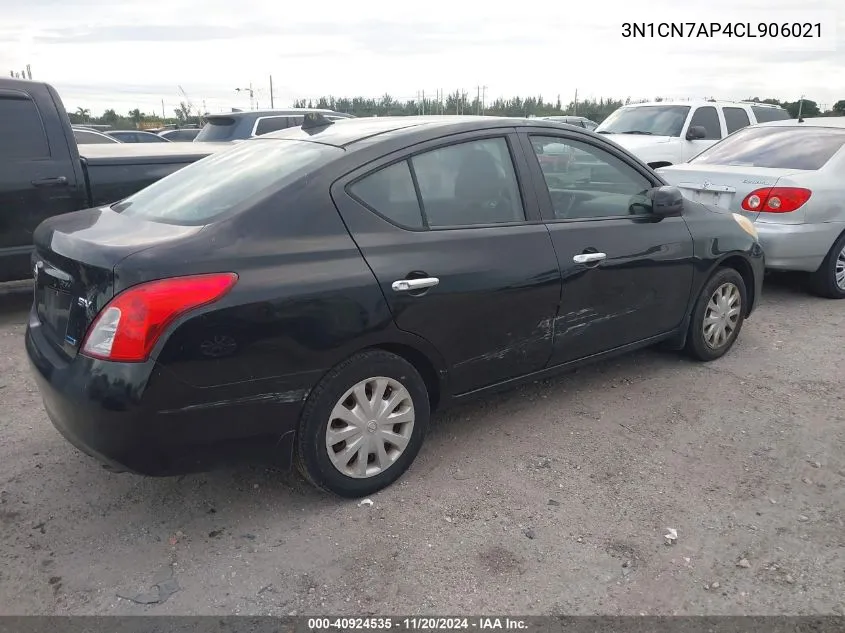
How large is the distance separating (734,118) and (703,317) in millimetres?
8074

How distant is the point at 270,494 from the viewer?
322 centimetres

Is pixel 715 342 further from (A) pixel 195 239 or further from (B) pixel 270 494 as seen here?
(A) pixel 195 239

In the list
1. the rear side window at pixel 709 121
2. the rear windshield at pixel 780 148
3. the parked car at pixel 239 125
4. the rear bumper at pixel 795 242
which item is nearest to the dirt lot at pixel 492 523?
the rear bumper at pixel 795 242

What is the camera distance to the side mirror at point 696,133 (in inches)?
400

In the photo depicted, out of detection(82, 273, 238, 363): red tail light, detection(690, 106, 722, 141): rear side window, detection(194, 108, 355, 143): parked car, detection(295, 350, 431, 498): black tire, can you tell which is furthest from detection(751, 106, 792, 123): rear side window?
detection(82, 273, 238, 363): red tail light

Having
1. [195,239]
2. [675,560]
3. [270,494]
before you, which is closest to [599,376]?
[675,560]

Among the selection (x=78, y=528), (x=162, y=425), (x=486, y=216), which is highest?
(x=486, y=216)

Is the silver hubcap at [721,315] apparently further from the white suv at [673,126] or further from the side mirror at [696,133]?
the side mirror at [696,133]

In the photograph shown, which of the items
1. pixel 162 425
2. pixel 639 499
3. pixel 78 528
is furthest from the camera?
pixel 639 499

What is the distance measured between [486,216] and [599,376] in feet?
5.46

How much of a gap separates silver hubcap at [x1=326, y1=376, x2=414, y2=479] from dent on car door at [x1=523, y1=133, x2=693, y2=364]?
1.04 metres

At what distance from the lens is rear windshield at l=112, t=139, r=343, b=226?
2992 millimetres

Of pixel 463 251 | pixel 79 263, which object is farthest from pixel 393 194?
pixel 79 263

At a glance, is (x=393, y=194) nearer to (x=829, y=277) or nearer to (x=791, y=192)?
(x=791, y=192)
